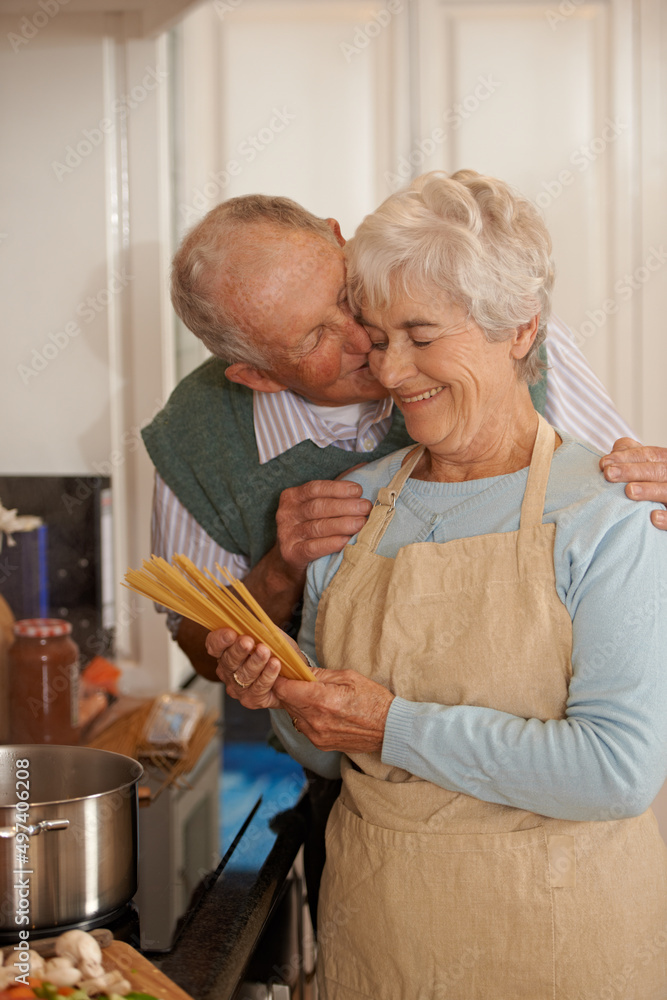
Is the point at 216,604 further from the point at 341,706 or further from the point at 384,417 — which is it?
the point at 384,417

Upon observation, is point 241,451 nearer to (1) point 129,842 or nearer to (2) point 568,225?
(1) point 129,842

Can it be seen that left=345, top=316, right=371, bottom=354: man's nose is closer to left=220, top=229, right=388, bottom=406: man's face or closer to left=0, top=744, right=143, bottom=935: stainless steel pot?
left=220, top=229, right=388, bottom=406: man's face

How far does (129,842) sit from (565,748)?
58 cm

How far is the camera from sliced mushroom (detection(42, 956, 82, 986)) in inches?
39.8

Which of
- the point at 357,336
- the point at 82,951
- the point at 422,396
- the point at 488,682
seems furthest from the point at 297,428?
the point at 82,951

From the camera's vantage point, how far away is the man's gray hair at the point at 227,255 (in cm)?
142

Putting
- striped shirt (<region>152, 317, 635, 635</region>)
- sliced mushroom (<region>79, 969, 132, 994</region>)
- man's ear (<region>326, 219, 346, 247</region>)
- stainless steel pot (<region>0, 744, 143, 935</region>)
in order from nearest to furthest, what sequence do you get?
1. sliced mushroom (<region>79, 969, 132, 994</region>)
2. stainless steel pot (<region>0, 744, 143, 935</region>)
3. man's ear (<region>326, 219, 346, 247</region>)
4. striped shirt (<region>152, 317, 635, 635</region>)

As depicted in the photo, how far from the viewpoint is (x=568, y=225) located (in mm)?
2750

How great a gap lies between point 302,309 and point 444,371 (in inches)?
11.2

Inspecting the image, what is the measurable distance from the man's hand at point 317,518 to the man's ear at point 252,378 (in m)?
0.17

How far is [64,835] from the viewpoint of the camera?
1.13m

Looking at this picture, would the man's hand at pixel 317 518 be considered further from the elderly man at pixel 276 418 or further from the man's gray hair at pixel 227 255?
the man's gray hair at pixel 227 255

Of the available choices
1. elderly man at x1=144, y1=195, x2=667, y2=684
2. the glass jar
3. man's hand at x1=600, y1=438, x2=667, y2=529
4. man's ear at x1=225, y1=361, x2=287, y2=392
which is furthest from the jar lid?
man's hand at x1=600, y1=438, x2=667, y2=529

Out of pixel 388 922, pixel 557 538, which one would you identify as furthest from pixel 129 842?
pixel 557 538
